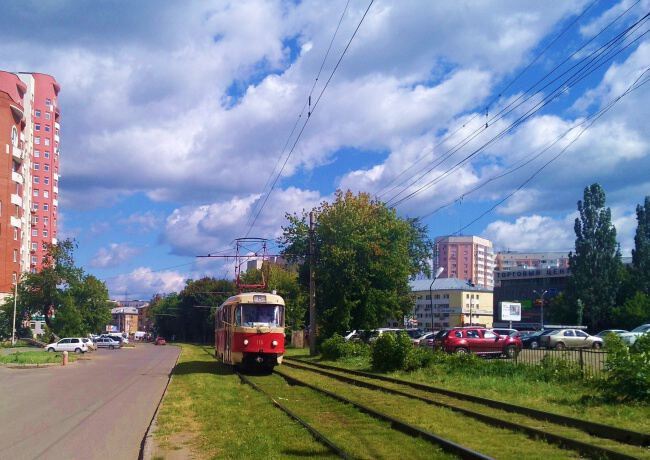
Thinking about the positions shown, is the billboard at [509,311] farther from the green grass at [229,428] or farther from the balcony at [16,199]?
the green grass at [229,428]

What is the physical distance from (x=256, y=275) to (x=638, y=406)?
2468 inches

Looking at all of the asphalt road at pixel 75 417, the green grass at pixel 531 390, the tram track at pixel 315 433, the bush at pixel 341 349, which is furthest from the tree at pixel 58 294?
the tram track at pixel 315 433

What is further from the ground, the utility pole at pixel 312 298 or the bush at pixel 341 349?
the utility pole at pixel 312 298

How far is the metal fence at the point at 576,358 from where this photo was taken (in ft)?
62.4

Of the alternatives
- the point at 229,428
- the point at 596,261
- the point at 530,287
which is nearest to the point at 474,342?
the point at 229,428

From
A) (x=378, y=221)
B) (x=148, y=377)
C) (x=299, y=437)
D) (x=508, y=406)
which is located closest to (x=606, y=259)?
(x=378, y=221)

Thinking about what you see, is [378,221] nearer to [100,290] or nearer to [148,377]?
[148,377]

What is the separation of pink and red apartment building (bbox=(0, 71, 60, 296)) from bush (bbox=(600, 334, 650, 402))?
63.9m

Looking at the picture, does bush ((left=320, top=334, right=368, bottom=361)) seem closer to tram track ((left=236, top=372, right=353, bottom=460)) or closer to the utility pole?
the utility pole

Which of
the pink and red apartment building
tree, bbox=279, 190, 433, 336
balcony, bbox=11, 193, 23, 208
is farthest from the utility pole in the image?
the pink and red apartment building

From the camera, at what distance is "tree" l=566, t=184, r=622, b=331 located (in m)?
70.6

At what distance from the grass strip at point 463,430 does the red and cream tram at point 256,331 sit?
795 cm

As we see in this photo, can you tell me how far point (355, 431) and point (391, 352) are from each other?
1508cm

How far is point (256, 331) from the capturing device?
83.0ft
